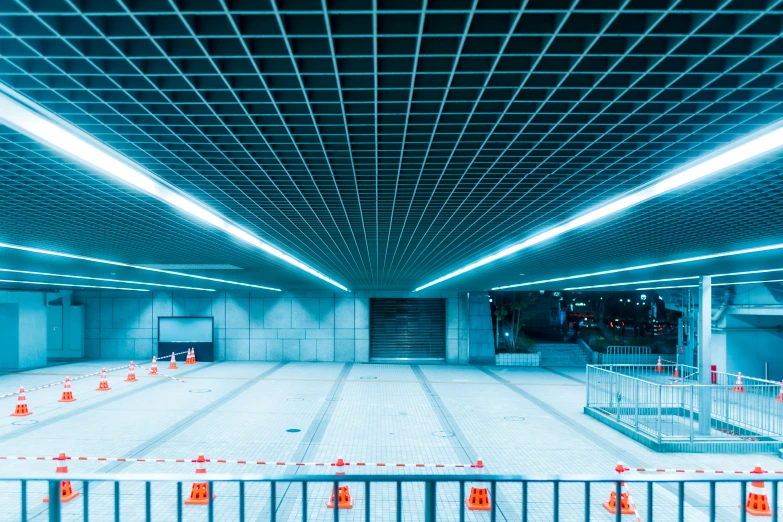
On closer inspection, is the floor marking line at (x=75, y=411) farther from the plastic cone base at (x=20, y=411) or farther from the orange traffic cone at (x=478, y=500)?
the orange traffic cone at (x=478, y=500)

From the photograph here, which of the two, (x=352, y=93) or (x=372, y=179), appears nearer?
(x=352, y=93)

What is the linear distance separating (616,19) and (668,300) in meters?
27.9

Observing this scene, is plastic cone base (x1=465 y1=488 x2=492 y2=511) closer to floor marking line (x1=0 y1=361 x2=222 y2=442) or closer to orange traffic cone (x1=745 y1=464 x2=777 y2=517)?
orange traffic cone (x1=745 y1=464 x2=777 y2=517)

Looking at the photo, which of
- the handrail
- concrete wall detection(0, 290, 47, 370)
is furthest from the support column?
concrete wall detection(0, 290, 47, 370)

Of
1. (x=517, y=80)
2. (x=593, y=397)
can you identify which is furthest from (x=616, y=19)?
(x=593, y=397)

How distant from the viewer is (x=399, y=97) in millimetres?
2857

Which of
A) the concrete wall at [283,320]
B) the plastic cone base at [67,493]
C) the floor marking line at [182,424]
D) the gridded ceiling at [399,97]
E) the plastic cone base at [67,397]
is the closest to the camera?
the gridded ceiling at [399,97]

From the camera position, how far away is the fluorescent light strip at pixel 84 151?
120 inches

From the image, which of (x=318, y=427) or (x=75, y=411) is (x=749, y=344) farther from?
(x=75, y=411)

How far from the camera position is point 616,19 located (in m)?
2.10

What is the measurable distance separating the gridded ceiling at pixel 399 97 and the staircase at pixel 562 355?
22594 millimetres

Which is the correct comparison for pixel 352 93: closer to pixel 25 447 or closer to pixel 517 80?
pixel 517 80

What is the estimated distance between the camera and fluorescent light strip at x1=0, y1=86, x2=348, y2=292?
10.0 ft

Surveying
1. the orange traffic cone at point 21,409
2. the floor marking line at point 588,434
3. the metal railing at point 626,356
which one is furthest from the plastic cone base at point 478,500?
the metal railing at point 626,356
